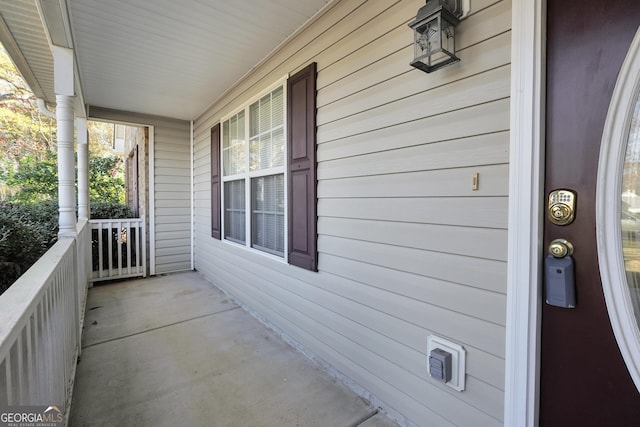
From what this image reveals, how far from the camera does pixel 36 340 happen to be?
3.90 ft

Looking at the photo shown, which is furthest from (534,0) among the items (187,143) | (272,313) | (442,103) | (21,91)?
(21,91)

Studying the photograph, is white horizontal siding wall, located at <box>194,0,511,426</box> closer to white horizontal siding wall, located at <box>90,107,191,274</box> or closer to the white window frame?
the white window frame

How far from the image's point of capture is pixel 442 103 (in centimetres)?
155

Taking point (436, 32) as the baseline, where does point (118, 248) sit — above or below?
below

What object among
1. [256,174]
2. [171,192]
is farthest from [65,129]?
[171,192]

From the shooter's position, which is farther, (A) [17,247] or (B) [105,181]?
(B) [105,181]

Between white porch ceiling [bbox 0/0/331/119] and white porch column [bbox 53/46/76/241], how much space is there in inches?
15.3

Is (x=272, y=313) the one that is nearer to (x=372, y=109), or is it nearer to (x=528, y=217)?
(x=372, y=109)

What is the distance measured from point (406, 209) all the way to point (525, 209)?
2.01 ft

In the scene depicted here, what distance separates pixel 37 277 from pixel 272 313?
214 cm

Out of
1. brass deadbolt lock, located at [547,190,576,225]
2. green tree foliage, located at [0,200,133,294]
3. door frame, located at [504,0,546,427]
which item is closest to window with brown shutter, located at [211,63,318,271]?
door frame, located at [504,0,546,427]

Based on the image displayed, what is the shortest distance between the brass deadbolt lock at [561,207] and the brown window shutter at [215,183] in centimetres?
391

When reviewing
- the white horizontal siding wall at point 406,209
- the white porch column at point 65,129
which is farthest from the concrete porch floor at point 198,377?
the white porch column at point 65,129

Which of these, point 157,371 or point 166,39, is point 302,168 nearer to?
point 166,39
